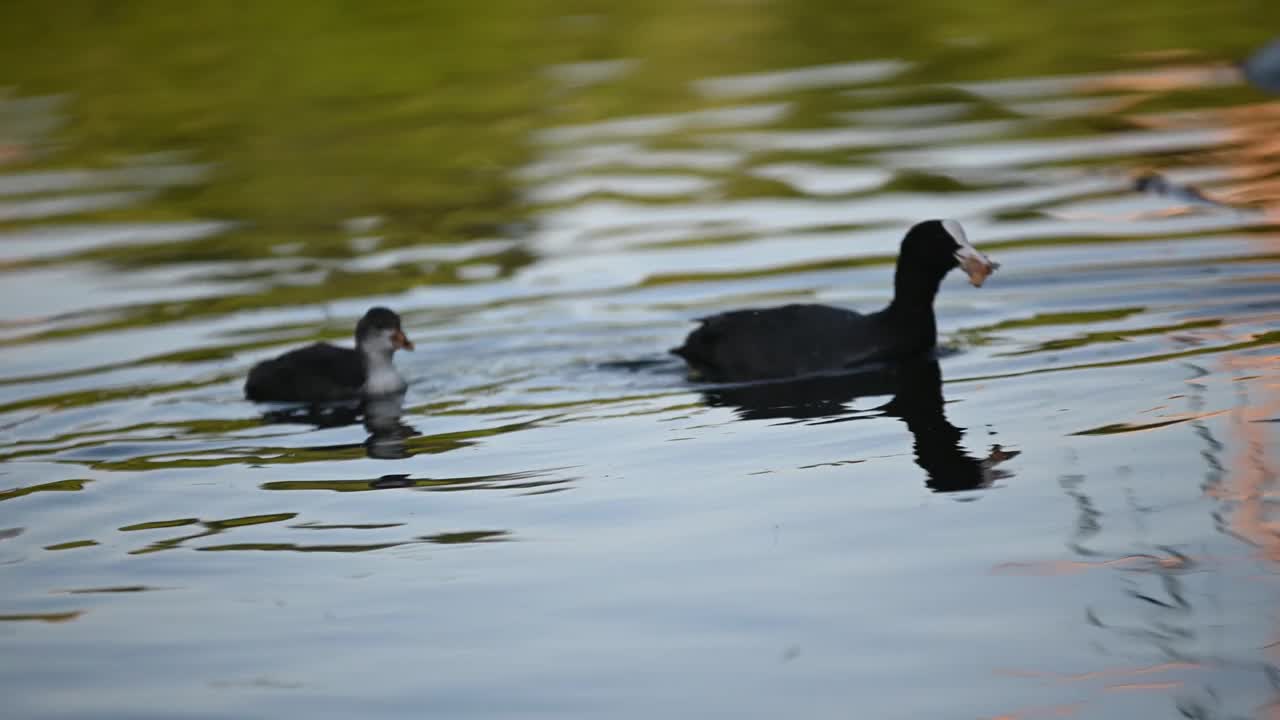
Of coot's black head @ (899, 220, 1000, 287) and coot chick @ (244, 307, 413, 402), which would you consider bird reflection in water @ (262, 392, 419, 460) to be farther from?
coot's black head @ (899, 220, 1000, 287)

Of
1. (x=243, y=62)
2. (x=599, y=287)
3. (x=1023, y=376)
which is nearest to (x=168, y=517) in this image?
(x=1023, y=376)

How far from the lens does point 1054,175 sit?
15070 mm

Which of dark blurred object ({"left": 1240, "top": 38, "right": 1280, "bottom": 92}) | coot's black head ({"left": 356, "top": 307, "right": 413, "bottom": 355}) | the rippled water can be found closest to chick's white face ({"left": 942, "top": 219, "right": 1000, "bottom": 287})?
the rippled water

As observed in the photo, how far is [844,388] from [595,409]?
4.19 ft

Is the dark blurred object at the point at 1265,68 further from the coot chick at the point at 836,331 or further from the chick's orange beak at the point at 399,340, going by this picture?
the chick's orange beak at the point at 399,340

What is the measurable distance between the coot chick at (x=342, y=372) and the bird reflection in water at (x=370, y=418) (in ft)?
0.24

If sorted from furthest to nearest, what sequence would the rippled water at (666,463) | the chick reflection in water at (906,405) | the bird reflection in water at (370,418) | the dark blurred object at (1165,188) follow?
the dark blurred object at (1165,188)
the bird reflection in water at (370,418)
the chick reflection in water at (906,405)
the rippled water at (666,463)

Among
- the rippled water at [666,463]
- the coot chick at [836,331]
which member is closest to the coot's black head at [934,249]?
the coot chick at [836,331]

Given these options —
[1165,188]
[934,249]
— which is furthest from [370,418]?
[1165,188]

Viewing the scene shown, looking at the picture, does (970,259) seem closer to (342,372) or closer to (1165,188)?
(342,372)

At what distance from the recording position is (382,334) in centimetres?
1030

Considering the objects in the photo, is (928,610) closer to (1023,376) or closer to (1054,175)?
(1023,376)

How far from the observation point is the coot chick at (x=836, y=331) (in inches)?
395

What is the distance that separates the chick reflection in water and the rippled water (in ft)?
0.11
